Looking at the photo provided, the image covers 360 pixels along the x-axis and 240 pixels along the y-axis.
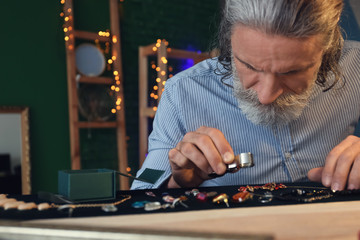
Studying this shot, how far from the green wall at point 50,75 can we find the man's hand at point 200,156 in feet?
5.96

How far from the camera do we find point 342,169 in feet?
3.03

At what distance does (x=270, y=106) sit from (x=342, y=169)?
332mm

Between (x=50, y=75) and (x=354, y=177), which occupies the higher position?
(x=50, y=75)

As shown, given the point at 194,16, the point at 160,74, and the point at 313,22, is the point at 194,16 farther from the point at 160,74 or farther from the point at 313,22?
the point at 313,22

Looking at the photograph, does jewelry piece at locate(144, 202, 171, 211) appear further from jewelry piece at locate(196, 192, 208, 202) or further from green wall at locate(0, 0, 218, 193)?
green wall at locate(0, 0, 218, 193)

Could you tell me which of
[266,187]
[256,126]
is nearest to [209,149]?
[266,187]

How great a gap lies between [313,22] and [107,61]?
109 inches

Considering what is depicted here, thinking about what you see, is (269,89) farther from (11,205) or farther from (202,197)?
(11,205)

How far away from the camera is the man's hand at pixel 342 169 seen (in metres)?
0.92

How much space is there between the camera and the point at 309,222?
60 centimetres

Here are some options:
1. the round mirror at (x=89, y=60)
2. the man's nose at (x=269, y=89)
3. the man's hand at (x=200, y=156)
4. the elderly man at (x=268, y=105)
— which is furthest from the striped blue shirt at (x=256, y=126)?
the round mirror at (x=89, y=60)

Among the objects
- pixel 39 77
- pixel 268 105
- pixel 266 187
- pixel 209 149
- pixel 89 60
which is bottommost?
pixel 266 187

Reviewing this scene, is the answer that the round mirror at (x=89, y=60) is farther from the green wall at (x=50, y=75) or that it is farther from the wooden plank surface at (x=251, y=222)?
the wooden plank surface at (x=251, y=222)

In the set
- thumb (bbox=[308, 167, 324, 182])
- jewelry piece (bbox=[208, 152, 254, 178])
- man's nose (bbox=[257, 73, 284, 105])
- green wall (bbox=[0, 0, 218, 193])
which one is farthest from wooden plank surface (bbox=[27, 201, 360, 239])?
green wall (bbox=[0, 0, 218, 193])
